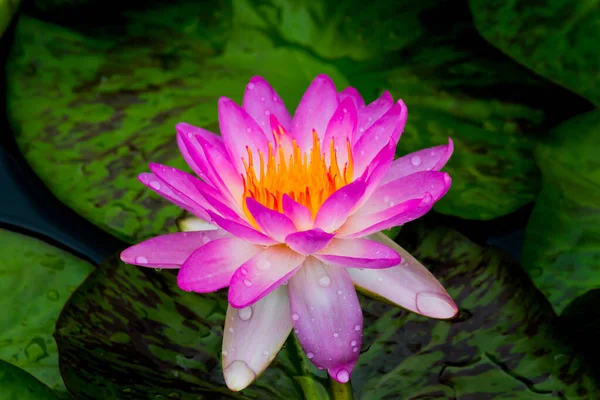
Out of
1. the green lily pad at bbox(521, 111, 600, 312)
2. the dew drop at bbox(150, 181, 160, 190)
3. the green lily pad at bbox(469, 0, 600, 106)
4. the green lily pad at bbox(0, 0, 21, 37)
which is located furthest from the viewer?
the green lily pad at bbox(0, 0, 21, 37)

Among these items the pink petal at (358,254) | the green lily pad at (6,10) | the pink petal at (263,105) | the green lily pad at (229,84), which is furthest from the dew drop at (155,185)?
the green lily pad at (6,10)

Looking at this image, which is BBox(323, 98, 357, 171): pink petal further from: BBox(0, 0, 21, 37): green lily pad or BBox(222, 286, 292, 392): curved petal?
BBox(0, 0, 21, 37): green lily pad

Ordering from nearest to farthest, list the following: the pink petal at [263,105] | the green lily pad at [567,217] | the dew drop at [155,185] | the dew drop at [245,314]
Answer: the dew drop at [245,314], the dew drop at [155,185], the pink petal at [263,105], the green lily pad at [567,217]

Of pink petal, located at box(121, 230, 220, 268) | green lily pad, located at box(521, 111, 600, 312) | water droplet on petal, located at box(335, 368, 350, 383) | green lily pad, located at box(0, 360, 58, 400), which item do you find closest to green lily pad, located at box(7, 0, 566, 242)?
green lily pad, located at box(521, 111, 600, 312)

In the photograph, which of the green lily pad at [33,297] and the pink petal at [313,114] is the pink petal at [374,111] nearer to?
the pink petal at [313,114]

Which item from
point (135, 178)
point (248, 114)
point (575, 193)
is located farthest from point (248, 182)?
point (575, 193)

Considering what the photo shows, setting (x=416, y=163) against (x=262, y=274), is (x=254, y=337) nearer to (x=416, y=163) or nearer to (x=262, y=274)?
(x=262, y=274)
